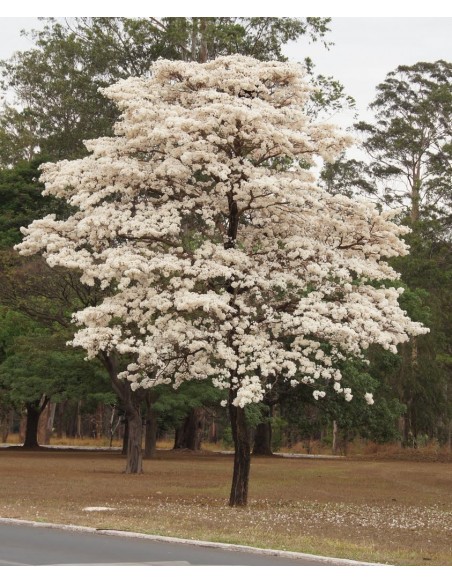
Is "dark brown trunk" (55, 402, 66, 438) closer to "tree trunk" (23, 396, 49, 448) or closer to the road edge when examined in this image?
"tree trunk" (23, 396, 49, 448)

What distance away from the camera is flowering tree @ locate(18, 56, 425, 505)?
2206 cm

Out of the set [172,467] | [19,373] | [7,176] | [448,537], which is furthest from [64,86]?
[448,537]

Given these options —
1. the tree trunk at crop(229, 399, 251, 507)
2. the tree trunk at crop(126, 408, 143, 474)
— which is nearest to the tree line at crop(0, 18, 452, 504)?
the tree trunk at crop(126, 408, 143, 474)

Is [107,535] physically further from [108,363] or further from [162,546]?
[108,363]

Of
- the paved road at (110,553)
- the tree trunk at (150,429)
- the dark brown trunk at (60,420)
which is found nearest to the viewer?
the paved road at (110,553)

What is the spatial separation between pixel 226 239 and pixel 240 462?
505 centimetres

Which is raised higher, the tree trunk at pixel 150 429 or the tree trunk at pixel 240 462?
the tree trunk at pixel 150 429

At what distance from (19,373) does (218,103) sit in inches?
1321

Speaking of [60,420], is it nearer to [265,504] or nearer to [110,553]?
[265,504]

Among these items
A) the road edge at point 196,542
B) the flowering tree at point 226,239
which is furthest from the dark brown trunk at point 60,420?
the road edge at point 196,542

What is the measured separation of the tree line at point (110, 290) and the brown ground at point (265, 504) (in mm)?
4242

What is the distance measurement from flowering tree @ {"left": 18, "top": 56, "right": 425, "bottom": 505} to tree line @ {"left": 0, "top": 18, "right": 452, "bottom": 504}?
11.2 m

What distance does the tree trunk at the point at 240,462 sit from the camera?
24.1 m

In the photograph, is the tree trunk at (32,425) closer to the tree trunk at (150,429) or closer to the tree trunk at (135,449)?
the tree trunk at (150,429)
